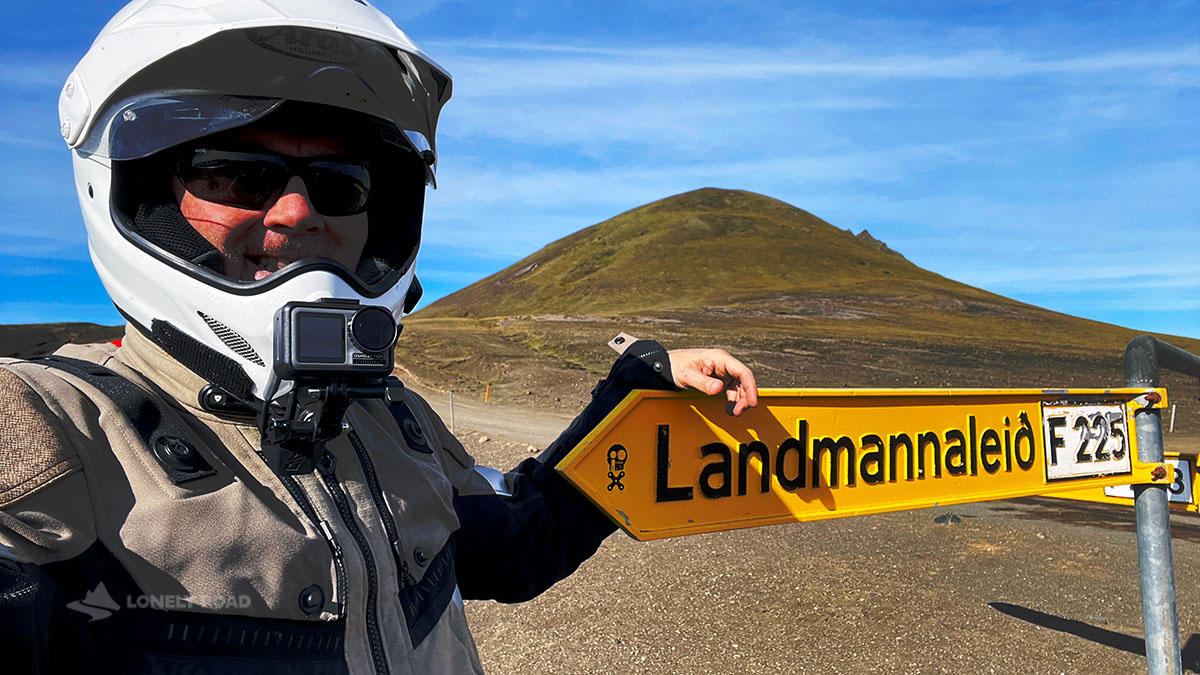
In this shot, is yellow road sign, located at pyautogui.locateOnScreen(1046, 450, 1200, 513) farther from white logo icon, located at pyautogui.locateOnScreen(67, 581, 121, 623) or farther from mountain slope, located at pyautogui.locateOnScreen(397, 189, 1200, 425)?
mountain slope, located at pyautogui.locateOnScreen(397, 189, 1200, 425)

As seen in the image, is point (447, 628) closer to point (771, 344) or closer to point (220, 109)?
point (220, 109)

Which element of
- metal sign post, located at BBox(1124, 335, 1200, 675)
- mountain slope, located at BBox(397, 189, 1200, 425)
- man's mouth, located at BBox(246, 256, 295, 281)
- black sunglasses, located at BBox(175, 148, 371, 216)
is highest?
mountain slope, located at BBox(397, 189, 1200, 425)

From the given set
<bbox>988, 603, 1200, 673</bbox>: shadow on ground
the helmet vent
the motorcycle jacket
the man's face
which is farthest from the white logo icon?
<bbox>988, 603, 1200, 673</bbox>: shadow on ground

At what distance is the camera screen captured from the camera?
1.21 metres

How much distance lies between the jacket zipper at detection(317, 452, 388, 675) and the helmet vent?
0.21 meters

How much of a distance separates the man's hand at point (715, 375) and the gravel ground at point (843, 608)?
104 inches

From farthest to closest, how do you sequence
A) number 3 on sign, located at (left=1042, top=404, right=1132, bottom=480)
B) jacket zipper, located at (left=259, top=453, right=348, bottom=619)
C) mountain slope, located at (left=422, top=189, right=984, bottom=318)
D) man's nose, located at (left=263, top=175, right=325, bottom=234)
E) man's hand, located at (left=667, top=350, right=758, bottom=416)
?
mountain slope, located at (left=422, top=189, right=984, bottom=318), number 3 on sign, located at (left=1042, top=404, right=1132, bottom=480), man's hand, located at (left=667, top=350, right=758, bottom=416), man's nose, located at (left=263, top=175, right=325, bottom=234), jacket zipper, located at (left=259, top=453, right=348, bottom=619)

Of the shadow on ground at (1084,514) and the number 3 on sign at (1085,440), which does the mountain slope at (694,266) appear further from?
the number 3 on sign at (1085,440)

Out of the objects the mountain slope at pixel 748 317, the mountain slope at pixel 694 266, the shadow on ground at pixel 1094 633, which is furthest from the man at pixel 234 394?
the mountain slope at pixel 694 266

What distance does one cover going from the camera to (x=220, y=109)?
1.40m

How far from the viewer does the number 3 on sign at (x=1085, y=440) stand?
3369mm

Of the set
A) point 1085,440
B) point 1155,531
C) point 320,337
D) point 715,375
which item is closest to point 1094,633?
point 1155,531

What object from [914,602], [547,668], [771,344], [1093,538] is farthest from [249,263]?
[771,344]

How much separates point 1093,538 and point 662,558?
14.0 ft
